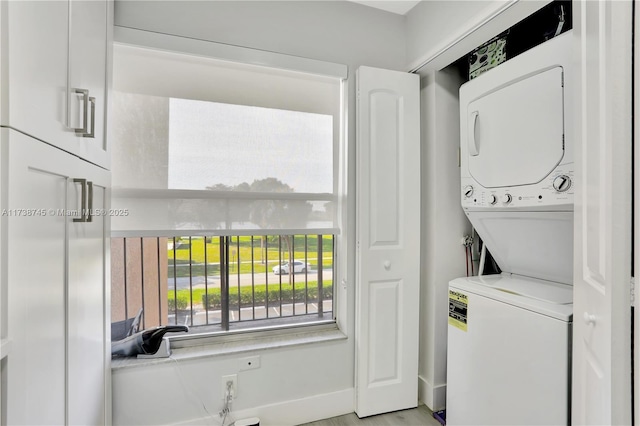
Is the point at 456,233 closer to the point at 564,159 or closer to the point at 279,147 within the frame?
the point at 564,159

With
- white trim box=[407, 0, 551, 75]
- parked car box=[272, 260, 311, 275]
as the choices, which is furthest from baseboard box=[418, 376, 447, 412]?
white trim box=[407, 0, 551, 75]

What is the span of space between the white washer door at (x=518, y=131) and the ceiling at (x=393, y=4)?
0.77 meters

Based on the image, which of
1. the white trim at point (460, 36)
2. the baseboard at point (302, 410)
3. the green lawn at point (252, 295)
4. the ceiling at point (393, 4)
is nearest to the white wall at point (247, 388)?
the baseboard at point (302, 410)

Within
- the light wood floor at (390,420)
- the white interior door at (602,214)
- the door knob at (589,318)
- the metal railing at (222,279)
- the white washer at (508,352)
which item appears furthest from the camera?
the light wood floor at (390,420)

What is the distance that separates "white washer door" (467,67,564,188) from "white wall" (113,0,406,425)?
69cm

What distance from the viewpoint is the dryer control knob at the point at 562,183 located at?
1292mm

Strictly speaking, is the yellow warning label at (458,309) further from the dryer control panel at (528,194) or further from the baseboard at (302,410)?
the baseboard at (302,410)

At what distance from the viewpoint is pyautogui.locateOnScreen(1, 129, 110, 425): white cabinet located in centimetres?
70

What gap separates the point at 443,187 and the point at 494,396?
115cm

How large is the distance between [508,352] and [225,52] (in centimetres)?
201

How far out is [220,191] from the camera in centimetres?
176

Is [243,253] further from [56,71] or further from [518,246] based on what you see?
[518,246]

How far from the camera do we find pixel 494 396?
1470 mm

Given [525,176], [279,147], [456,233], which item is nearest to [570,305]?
[525,176]
